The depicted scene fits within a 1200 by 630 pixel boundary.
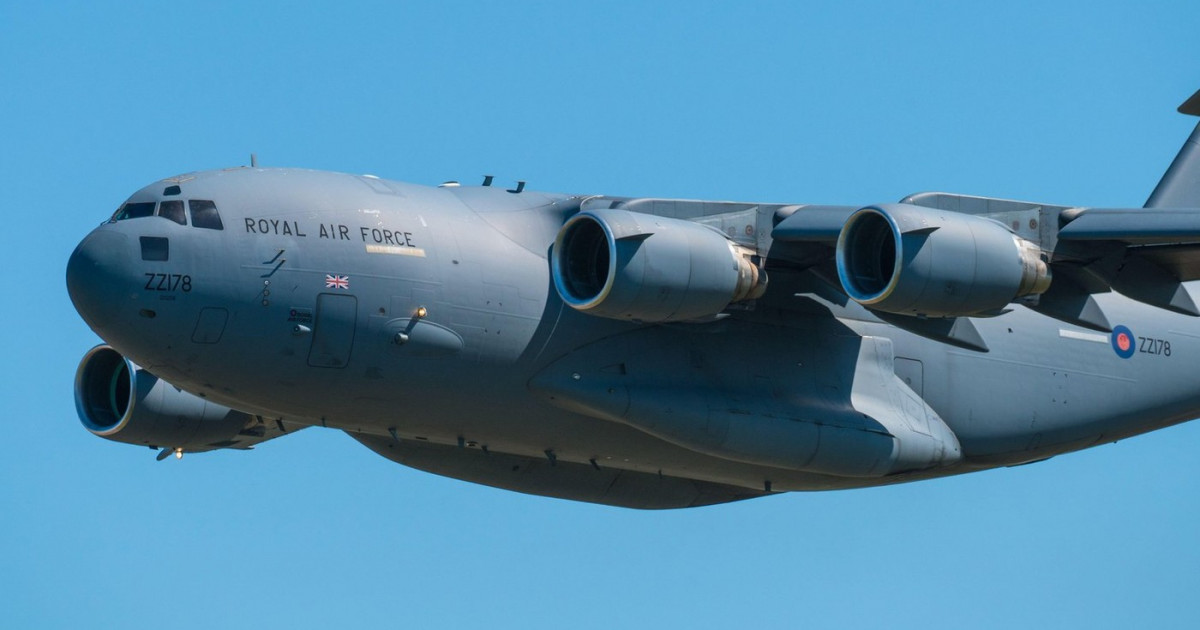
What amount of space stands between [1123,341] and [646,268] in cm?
579

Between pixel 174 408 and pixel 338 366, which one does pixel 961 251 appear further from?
pixel 174 408

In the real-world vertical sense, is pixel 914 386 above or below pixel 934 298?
below

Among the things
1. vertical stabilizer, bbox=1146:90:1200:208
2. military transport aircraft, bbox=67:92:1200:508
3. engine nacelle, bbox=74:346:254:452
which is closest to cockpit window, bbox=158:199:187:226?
military transport aircraft, bbox=67:92:1200:508

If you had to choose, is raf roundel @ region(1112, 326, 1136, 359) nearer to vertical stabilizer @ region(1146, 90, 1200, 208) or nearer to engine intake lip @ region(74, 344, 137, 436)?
vertical stabilizer @ region(1146, 90, 1200, 208)

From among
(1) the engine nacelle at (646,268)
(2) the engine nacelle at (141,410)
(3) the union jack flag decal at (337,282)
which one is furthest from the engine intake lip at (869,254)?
(2) the engine nacelle at (141,410)

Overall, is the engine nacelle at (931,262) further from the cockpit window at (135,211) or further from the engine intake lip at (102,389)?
the engine intake lip at (102,389)

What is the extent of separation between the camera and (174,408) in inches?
648

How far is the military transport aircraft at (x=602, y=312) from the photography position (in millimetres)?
13367

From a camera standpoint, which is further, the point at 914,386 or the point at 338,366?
the point at 914,386

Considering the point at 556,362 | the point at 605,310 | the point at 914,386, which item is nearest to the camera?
the point at 605,310

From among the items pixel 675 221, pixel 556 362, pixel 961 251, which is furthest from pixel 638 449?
pixel 961 251

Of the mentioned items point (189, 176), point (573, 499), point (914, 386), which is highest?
point (189, 176)

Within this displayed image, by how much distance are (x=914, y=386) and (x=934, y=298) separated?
8.23 ft

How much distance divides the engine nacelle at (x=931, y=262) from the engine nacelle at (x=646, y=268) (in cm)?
84
